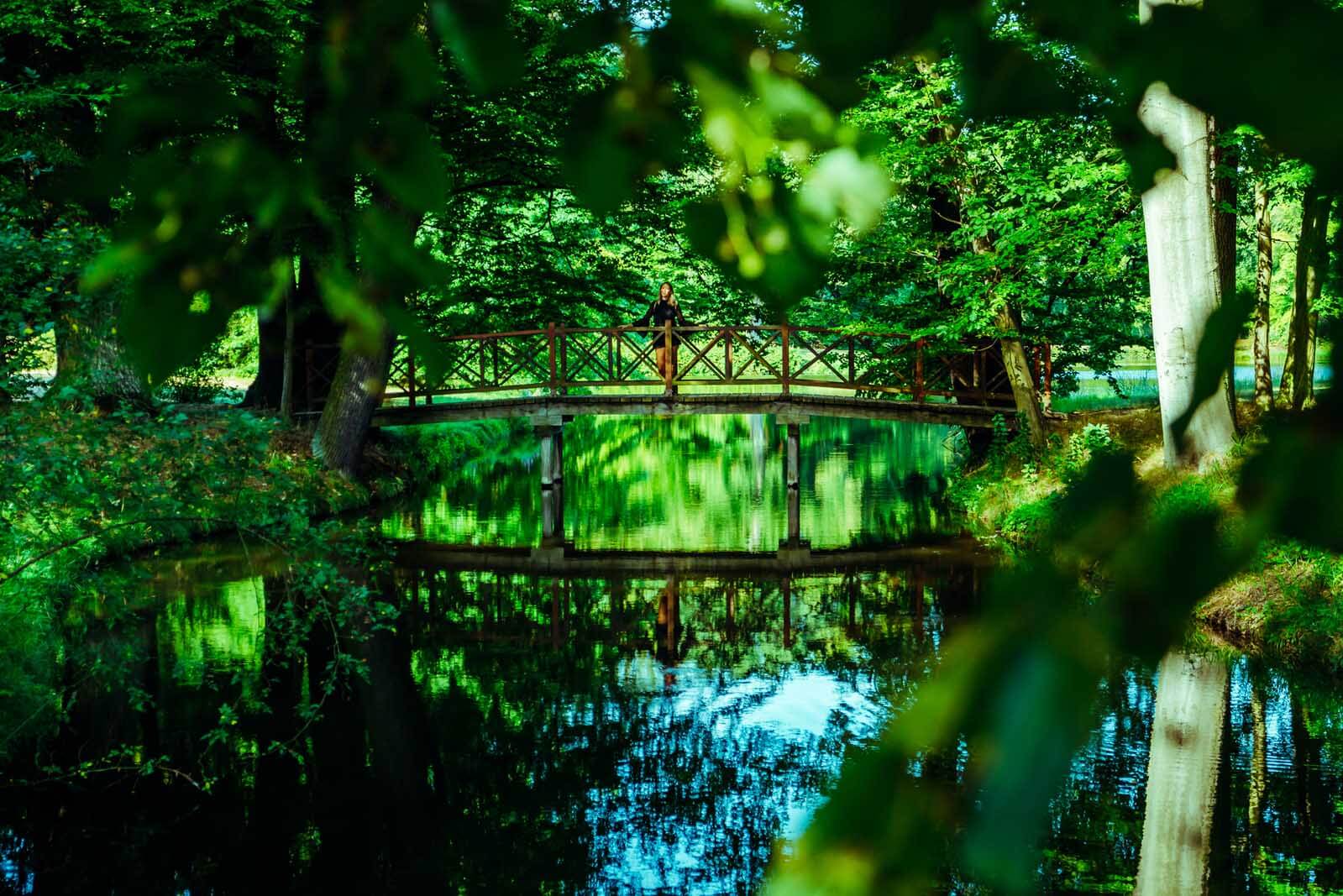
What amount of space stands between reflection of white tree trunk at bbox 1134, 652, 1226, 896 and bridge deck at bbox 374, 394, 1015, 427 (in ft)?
27.2

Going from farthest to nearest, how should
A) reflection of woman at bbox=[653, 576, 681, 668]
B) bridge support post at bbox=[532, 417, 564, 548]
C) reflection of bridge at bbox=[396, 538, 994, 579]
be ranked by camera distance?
bridge support post at bbox=[532, 417, 564, 548] → reflection of bridge at bbox=[396, 538, 994, 579] → reflection of woman at bbox=[653, 576, 681, 668]

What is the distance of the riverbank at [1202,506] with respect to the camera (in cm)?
73

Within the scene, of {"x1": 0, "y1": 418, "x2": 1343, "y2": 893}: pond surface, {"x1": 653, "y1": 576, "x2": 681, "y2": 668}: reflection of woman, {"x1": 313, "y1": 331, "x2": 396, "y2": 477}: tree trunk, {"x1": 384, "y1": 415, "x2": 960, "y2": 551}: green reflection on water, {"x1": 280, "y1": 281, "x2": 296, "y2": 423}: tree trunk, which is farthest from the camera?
{"x1": 280, "y1": 281, "x2": 296, "y2": 423}: tree trunk

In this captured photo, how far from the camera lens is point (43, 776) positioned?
21.6 ft

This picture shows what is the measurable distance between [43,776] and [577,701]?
3.31 meters

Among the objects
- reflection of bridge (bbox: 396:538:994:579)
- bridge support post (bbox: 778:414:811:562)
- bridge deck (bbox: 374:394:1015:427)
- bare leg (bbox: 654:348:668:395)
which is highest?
bare leg (bbox: 654:348:668:395)

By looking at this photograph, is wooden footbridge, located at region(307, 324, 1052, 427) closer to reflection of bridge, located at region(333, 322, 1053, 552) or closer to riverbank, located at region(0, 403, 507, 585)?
reflection of bridge, located at region(333, 322, 1053, 552)

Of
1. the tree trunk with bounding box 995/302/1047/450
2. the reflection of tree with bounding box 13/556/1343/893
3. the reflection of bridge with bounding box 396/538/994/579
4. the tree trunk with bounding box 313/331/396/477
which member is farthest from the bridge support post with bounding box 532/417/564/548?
the tree trunk with bounding box 995/302/1047/450

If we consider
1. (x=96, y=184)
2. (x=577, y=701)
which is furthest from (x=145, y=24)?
(x=96, y=184)

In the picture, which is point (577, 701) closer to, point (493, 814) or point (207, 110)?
point (493, 814)

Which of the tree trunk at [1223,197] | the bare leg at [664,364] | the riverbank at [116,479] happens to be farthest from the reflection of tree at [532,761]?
the bare leg at [664,364]

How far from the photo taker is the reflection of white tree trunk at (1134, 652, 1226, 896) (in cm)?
561

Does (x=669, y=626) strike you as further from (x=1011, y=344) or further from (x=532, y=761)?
(x=1011, y=344)

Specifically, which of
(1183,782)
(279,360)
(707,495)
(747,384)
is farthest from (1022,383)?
(279,360)
